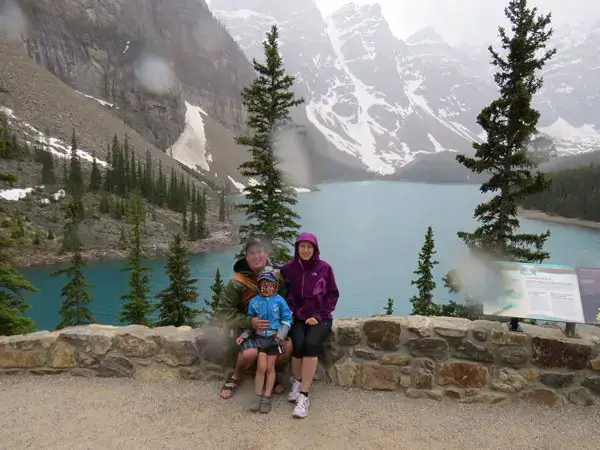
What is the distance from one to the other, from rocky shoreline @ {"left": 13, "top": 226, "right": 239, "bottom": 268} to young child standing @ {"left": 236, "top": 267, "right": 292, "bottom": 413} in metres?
52.8

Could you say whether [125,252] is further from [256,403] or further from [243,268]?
[256,403]

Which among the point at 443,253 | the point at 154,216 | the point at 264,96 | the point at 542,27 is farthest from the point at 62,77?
the point at 542,27

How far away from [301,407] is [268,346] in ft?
2.56

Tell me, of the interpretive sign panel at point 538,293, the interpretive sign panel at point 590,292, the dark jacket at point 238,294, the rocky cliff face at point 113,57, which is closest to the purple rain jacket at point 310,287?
the dark jacket at point 238,294

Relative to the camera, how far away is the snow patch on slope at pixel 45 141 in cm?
10131

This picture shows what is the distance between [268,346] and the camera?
4.99 meters

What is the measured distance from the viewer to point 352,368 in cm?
533

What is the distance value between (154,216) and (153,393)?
8682 centimetres

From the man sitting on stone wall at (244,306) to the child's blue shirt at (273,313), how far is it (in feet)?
0.28

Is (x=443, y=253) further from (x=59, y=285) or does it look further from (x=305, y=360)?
(x=305, y=360)

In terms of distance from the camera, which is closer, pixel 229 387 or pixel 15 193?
pixel 229 387

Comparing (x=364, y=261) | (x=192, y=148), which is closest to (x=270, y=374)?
(x=364, y=261)

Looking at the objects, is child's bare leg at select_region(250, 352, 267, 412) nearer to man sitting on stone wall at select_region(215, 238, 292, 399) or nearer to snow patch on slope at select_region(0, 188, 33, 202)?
man sitting on stone wall at select_region(215, 238, 292, 399)

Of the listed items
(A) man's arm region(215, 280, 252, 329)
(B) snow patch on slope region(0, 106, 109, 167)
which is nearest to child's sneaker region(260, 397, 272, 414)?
(A) man's arm region(215, 280, 252, 329)
